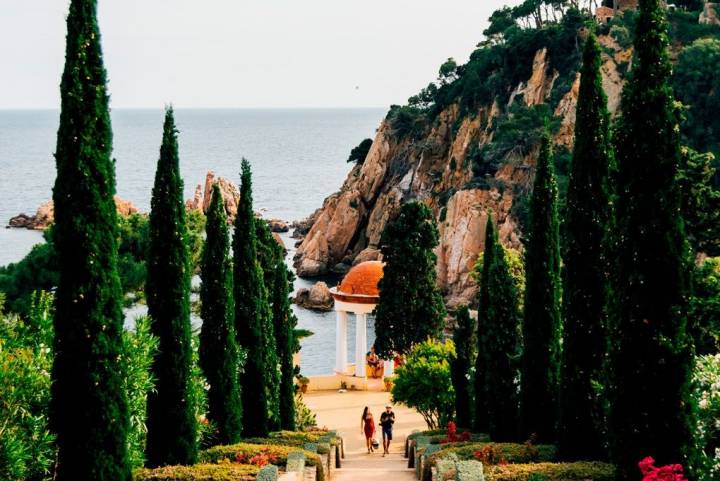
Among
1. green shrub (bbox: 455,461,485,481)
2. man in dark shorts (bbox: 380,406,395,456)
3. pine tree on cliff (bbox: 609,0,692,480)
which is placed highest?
pine tree on cliff (bbox: 609,0,692,480)

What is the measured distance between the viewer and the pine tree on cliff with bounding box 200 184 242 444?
65.5 feet

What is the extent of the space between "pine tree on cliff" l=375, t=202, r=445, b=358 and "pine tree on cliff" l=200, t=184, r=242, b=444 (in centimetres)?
2211

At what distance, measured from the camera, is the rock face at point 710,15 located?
2753 inches

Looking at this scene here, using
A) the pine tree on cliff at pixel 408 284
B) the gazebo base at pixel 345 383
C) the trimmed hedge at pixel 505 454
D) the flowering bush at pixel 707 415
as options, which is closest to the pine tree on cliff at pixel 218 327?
the trimmed hedge at pixel 505 454

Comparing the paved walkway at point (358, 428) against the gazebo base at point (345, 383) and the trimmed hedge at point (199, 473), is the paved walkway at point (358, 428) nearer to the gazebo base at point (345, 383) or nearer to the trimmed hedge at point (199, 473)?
Result: the gazebo base at point (345, 383)

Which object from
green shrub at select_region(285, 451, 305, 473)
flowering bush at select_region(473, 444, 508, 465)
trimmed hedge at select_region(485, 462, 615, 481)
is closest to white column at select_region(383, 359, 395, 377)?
flowering bush at select_region(473, 444, 508, 465)

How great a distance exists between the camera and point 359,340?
145ft

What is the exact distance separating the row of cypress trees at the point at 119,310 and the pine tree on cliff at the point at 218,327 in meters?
0.02

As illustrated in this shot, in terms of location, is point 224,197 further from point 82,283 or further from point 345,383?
point 82,283

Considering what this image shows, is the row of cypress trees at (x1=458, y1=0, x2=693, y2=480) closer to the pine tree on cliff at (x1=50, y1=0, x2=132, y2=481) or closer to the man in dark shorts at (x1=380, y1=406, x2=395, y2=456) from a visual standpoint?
the man in dark shorts at (x1=380, y1=406, x2=395, y2=456)

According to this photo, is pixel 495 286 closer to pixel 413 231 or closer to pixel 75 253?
pixel 75 253

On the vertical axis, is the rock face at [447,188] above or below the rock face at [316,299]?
above

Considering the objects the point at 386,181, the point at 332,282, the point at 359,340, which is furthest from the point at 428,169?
the point at 359,340

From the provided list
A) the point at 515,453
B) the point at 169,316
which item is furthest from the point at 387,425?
the point at 169,316
